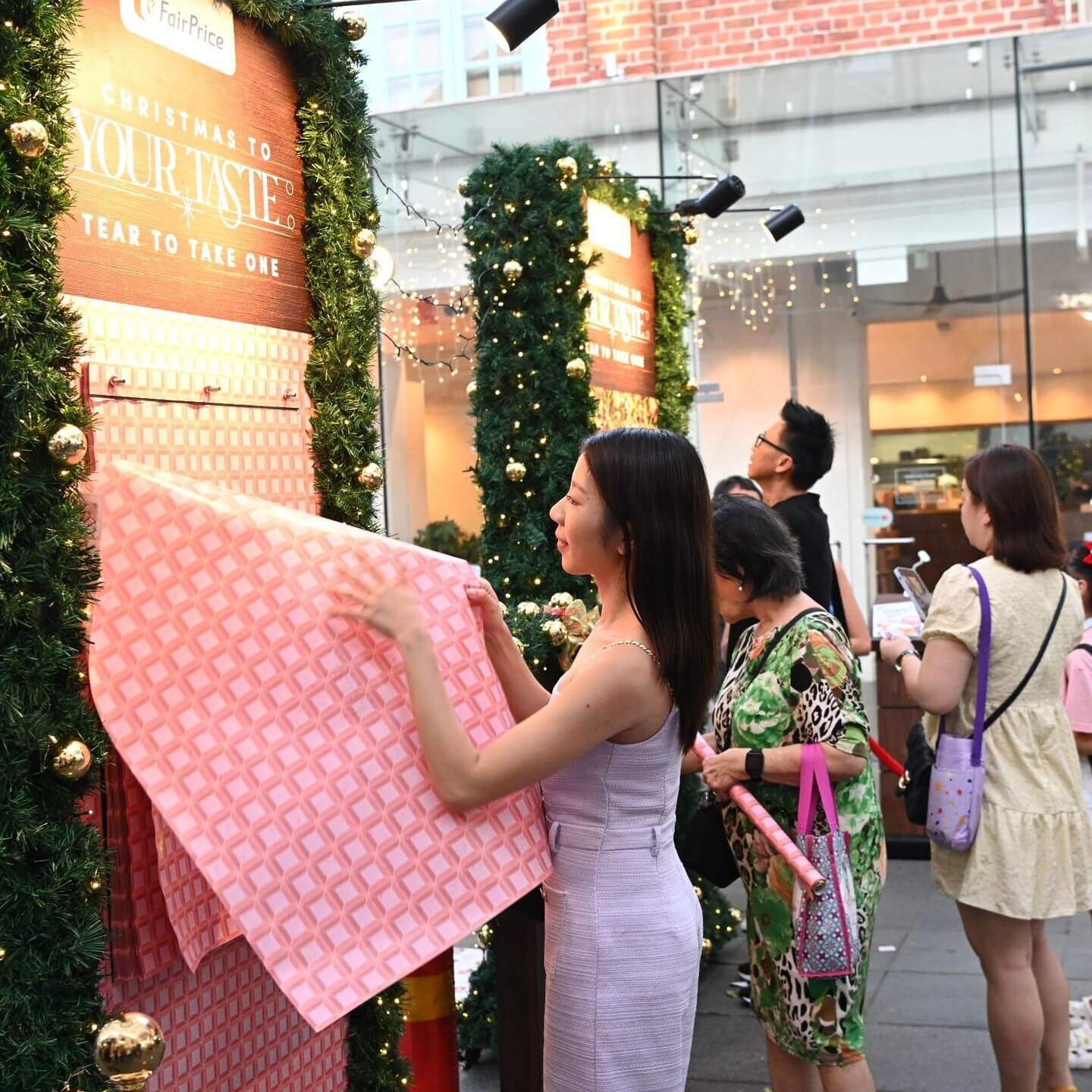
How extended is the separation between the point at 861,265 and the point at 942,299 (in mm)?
532

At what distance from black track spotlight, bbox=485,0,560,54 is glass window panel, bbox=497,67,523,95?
6.09m

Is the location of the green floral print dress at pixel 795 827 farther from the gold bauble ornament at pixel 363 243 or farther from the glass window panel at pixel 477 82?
the glass window panel at pixel 477 82

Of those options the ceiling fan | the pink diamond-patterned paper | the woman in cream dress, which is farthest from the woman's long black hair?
the ceiling fan

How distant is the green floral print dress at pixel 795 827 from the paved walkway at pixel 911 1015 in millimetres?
1403

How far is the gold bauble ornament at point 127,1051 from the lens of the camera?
197cm

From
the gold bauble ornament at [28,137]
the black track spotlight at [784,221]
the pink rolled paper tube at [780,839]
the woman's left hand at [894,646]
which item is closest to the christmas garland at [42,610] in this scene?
the gold bauble ornament at [28,137]

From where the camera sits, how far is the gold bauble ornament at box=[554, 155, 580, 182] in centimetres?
507

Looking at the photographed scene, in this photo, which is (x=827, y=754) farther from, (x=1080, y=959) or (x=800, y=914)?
(x=1080, y=959)

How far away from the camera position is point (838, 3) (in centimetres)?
957

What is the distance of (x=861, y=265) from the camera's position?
27.1 feet

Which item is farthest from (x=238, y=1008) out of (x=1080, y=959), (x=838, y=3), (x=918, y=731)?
(x=838, y=3)

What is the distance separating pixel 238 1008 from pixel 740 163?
6922 millimetres

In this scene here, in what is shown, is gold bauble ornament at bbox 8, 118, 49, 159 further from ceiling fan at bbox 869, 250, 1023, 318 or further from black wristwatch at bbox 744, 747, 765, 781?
ceiling fan at bbox 869, 250, 1023, 318

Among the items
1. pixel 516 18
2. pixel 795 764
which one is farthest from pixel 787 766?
pixel 516 18
